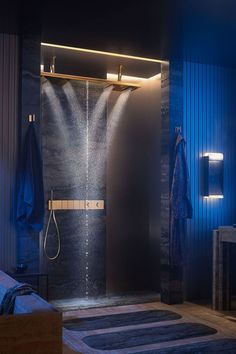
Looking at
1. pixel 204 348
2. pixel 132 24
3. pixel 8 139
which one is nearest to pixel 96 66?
pixel 132 24

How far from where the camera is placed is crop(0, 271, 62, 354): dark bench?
2.59 meters

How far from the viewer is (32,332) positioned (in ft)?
8.64

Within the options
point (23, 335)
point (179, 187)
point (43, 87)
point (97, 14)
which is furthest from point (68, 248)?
point (23, 335)

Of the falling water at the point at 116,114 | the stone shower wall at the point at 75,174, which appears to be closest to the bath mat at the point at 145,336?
the stone shower wall at the point at 75,174

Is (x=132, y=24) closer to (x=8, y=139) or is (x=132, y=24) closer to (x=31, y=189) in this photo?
(x=8, y=139)

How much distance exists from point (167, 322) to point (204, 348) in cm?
79

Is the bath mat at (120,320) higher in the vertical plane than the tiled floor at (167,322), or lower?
higher

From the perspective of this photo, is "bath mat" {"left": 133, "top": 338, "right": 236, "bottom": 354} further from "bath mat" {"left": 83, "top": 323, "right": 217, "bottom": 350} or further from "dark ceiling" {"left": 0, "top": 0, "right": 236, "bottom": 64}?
"dark ceiling" {"left": 0, "top": 0, "right": 236, "bottom": 64}

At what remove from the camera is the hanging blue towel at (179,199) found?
553cm

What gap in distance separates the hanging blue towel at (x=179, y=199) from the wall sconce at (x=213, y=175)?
37cm

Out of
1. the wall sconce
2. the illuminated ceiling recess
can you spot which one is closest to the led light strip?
the wall sconce

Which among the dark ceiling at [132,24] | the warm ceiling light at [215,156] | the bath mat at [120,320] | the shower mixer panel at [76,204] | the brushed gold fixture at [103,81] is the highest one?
the dark ceiling at [132,24]

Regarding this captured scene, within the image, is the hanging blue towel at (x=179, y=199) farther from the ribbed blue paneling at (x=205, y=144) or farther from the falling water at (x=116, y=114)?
the falling water at (x=116, y=114)

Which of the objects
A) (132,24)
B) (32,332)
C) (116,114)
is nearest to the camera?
(32,332)
